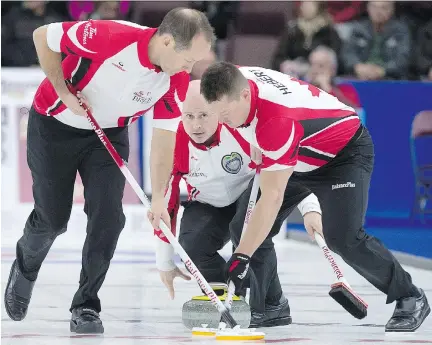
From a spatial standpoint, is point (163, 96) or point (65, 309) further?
point (65, 309)

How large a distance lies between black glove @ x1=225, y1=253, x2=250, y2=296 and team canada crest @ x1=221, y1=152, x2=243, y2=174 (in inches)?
29.7

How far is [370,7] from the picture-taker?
33.9 feet

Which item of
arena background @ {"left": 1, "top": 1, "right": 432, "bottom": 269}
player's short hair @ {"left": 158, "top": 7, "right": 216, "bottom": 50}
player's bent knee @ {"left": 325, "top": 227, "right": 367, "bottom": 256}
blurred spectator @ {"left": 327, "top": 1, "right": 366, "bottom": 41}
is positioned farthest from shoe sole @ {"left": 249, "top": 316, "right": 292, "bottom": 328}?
blurred spectator @ {"left": 327, "top": 1, "right": 366, "bottom": 41}

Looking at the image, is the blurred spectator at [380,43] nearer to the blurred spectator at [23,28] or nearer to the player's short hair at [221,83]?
the blurred spectator at [23,28]

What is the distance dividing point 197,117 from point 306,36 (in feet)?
18.2

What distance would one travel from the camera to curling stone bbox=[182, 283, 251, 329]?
4.64m

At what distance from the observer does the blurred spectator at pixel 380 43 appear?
1028cm

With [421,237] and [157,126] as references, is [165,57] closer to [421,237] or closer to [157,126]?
[157,126]

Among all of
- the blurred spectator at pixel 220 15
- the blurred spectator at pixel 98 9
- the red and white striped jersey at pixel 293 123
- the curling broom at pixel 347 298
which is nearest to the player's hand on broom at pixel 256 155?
the red and white striped jersey at pixel 293 123

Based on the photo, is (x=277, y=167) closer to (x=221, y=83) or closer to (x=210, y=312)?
(x=221, y=83)

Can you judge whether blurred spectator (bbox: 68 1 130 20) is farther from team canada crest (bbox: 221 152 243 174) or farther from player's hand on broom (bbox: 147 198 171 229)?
player's hand on broom (bbox: 147 198 171 229)

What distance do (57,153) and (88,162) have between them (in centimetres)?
14

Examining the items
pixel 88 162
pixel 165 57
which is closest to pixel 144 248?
pixel 88 162

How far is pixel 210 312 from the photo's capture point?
4672mm
